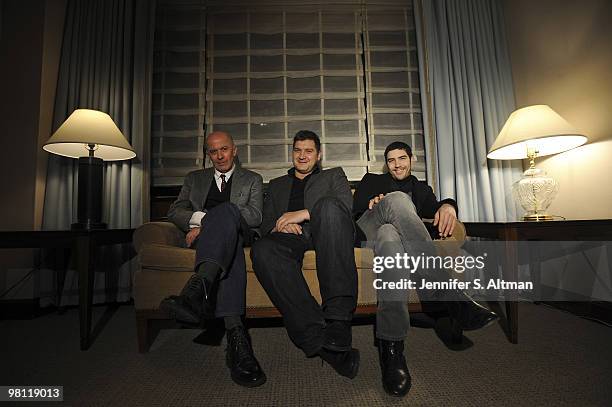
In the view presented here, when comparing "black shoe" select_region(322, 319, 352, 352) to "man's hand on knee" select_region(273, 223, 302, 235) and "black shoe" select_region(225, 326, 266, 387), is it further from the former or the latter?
"man's hand on knee" select_region(273, 223, 302, 235)

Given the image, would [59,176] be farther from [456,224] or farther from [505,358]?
[505,358]

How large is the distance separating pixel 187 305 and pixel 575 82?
8.08 ft

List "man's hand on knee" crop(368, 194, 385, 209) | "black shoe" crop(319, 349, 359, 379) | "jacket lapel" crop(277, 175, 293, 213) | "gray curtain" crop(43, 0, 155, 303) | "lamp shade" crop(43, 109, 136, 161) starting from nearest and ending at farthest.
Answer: "black shoe" crop(319, 349, 359, 379)
"man's hand on knee" crop(368, 194, 385, 209)
"jacket lapel" crop(277, 175, 293, 213)
"lamp shade" crop(43, 109, 136, 161)
"gray curtain" crop(43, 0, 155, 303)

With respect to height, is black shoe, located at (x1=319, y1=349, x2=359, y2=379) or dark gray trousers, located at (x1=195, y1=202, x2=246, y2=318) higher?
dark gray trousers, located at (x1=195, y1=202, x2=246, y2=318)

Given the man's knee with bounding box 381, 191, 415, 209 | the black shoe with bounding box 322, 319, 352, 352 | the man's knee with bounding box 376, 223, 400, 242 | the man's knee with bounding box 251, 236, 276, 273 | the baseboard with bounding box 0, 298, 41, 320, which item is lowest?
the baseboard with bounding box 0, 298, 41, 320

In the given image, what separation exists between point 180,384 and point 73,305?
1590mm

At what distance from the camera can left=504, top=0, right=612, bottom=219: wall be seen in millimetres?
1786

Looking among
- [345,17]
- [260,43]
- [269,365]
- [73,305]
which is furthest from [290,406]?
[345,17]

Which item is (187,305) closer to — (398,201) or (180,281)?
(180,281)

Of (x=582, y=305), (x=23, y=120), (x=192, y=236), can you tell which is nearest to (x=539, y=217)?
(x=582, y=305)

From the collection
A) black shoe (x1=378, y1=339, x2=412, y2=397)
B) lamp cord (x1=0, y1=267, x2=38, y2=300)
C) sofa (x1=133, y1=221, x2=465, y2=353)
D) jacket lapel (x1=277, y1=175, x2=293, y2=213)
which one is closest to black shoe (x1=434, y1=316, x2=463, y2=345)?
sofa (x1=133, y1=221, x2=465, y2=353)

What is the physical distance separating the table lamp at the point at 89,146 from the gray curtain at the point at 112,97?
312mm

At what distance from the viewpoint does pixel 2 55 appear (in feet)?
7.21

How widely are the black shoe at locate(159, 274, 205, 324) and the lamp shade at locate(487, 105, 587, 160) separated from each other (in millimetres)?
1838
